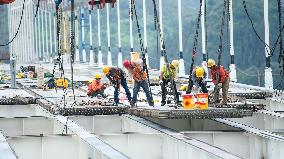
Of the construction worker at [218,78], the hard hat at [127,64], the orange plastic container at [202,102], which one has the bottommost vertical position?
the orange plastic container at [202,102]

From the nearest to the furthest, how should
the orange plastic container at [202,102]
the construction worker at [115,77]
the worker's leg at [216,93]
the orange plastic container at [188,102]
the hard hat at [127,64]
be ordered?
the orange plastic container at [202,102], the orange plastic container at [188,102], the worker's leg at [216,93], the hard hat at [127,64], the construction worker at [115,77]

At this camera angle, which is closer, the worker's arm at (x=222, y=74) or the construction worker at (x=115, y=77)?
the worker's arm at (x=222, y=74)

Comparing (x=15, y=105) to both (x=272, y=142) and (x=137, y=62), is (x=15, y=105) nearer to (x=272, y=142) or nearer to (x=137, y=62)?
(x=137, y=62)

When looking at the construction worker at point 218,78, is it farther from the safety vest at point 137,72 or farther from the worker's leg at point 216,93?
the safety vest at point 137,72

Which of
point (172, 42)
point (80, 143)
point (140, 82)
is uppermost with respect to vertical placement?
point (172, 42)

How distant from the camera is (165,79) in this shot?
21.6 m

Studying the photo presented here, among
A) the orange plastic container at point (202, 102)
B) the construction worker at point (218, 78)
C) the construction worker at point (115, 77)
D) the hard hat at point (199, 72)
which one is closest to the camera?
the orange plastic container at point (202, 102)

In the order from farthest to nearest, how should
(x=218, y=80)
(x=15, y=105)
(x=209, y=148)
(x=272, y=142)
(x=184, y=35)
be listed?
(x=184, y=35)
(x=15, y=105)
(x=218, y=80)
(x=272, y=142)
(x=209, y=148)

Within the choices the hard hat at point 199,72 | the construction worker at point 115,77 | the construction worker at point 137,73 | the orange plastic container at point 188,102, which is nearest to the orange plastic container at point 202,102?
the orange plastic container at point 188,102

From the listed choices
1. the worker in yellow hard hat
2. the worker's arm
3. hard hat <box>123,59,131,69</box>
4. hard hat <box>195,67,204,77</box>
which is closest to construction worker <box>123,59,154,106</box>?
hard hat <box>123,59,131,69</box>

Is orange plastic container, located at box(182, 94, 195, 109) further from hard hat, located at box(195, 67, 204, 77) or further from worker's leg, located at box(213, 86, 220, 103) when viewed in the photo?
hard hat, located at box(195, 67, 204, 77)

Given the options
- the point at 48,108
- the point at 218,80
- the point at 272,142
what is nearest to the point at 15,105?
the point at 48,108

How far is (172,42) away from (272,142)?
111 m

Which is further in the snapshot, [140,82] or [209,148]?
[140,82]
